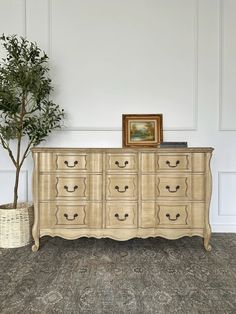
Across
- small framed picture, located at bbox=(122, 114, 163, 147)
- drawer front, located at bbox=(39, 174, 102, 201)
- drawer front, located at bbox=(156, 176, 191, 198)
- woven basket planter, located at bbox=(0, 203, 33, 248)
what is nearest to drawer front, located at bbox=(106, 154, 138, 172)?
drawer front, located at bbox=(39, 174, 102, 201)

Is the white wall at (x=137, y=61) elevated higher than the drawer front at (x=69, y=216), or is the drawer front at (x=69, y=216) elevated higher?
the white wall at (x=137, y=61)

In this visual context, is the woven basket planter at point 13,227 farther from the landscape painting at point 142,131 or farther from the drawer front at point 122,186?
the landscape painting at point 142,131

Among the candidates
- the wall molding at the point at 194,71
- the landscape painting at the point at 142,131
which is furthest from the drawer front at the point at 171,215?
the wall molding at the point at 194,71

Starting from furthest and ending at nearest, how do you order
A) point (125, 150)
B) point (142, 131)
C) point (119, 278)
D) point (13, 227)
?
point (142, 131) < point (13, 227) < point (125, 150) < point (119, 278)

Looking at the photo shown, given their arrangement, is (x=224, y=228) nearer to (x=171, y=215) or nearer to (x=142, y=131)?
(x=171, y=215)

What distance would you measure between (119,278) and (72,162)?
40.9 inches

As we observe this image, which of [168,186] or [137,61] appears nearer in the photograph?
[168,186]

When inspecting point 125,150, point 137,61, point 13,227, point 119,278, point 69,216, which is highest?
point 137,61

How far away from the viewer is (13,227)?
260 centimetres

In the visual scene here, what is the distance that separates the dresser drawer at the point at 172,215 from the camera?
2461mm

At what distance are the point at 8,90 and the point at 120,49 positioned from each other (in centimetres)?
128

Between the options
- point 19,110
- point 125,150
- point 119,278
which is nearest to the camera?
point 119,278

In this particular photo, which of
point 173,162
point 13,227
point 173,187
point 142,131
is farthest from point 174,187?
point 13,227

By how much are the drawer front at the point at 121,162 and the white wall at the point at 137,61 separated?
2.06ft
